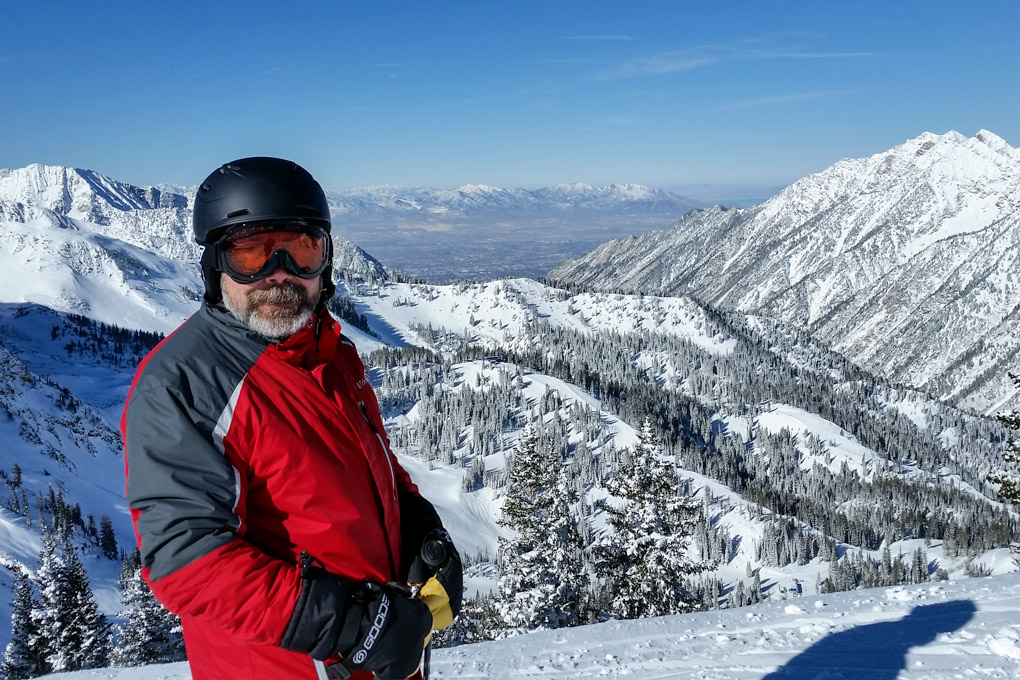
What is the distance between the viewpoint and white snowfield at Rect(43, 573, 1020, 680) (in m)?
7.91

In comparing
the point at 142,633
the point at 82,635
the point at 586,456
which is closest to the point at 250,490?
the point at 142,633

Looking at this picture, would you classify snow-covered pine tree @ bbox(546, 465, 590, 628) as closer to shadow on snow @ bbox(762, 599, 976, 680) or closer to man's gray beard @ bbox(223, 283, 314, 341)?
shadow on snow @ bbox(762, 599, 976, 680)

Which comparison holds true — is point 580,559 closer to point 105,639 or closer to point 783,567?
point 105,639

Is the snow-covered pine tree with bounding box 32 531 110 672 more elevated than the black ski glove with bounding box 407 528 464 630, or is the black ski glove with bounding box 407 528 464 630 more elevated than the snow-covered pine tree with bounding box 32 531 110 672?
the black ski glove with bounding box 407 528 464 630

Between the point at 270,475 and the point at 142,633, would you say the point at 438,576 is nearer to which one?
the point at 270,475

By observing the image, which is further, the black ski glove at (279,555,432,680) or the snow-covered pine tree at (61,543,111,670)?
the snow-covered pine tree at (61,543,111,670)

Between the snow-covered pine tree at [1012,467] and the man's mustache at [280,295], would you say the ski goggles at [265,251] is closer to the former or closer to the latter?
the man's mustache at [280,295]

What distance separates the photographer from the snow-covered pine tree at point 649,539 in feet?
73.4

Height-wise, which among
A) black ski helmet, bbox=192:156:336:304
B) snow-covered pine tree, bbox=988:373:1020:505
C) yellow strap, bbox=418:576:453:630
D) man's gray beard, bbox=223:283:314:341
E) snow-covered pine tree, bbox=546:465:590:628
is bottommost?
snow-covered pine tree, bbox=546:465:590:628

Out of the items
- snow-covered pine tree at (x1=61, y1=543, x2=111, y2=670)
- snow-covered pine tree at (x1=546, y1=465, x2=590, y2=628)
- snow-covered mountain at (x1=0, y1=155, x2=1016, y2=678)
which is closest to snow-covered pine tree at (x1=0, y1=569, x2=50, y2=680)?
snow-covered pine tree at (x1=61, y1=543, x2=111, y2=670)

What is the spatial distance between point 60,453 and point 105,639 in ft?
321

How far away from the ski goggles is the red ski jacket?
27cm

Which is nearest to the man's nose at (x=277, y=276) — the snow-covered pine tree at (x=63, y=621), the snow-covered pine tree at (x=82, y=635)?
the snow-covered pine tree at (x=63, y=621)

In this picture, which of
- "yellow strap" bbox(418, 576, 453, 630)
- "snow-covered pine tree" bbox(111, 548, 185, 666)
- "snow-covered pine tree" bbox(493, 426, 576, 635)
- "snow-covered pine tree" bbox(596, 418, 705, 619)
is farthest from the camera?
"snow-covered pine tree" bbox(111, 548, 185, 666)
